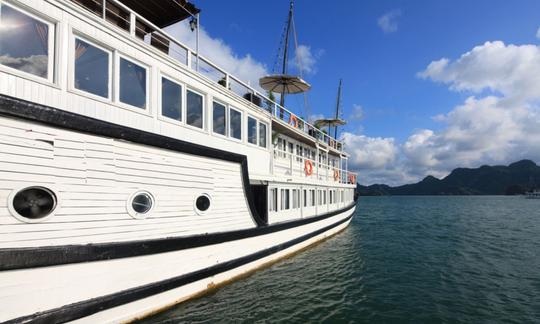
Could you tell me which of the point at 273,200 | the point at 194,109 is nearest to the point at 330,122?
the point at 273,200

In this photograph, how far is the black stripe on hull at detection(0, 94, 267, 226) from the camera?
444 cm

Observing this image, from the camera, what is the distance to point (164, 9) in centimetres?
977

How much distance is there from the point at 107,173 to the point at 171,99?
272 cm

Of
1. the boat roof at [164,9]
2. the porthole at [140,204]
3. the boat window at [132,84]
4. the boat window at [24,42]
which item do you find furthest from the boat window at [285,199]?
the boat window at [24,42]

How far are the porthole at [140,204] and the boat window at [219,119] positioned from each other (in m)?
3.27

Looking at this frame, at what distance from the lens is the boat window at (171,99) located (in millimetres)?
7348

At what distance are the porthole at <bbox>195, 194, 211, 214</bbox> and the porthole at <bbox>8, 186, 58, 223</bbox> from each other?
10.4 feet

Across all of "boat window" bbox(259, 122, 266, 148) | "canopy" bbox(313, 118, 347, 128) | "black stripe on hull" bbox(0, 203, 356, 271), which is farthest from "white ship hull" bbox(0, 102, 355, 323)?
"canopy" bbox(313, 118, 347, 128)

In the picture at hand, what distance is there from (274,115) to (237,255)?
615 cm

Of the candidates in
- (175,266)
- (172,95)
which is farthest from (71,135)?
(175,266)

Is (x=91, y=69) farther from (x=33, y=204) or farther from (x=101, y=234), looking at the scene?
(x=101, y=234)

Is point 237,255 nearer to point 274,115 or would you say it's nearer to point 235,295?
point 235,295

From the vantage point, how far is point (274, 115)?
12.5 metres

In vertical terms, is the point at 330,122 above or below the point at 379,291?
above
